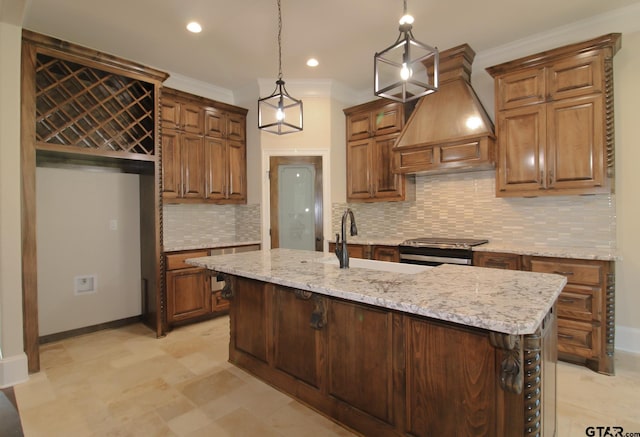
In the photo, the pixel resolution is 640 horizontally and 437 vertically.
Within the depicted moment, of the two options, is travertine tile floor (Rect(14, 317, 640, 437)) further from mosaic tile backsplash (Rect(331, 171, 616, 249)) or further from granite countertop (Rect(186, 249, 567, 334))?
mosaic tile backsplash (Rect(331, 171, 616, 249))

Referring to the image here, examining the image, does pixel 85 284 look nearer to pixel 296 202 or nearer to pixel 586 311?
pixel 296 202

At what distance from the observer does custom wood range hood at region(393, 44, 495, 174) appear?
10.8 ft

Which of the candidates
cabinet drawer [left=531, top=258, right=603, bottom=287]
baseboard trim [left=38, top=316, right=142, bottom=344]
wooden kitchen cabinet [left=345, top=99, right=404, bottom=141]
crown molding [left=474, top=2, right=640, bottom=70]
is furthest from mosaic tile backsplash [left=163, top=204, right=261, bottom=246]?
crown molding [left=474, top=2, right=640, bottom=70]

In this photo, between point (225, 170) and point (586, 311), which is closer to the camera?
point (586, 311)

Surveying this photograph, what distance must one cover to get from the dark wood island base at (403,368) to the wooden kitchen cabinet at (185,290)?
1622 millimetres

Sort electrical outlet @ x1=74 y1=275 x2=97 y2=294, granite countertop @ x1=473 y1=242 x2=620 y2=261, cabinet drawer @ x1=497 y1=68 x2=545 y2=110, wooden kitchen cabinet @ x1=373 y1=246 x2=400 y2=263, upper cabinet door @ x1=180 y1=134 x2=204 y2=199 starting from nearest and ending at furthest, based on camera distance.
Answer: granite countertop @ x1=473 y1=242 x2=620 y2=261 < cabinet drawer @ x1=497 y1=68 x2=545 y2=110 < electrical outlet @ x1=74 y1=275 x2=97 y2=294 < wooden kitchen cabinet @ x1=373 y1=246 x2=400 y2=263 < upper cabinet door @ x1=180 y1=134 x2=204 y2=199

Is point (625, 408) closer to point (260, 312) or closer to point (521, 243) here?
point (521, 243)

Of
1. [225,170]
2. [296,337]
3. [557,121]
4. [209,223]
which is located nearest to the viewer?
[296,337]

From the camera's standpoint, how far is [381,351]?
1713 mm

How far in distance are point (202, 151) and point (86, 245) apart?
167 centimetres

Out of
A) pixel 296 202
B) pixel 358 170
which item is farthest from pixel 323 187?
pixel 358 170

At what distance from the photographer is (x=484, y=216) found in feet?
12.3

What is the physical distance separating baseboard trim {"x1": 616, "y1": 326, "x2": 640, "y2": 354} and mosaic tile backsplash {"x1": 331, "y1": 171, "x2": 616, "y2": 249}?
2.53 feet

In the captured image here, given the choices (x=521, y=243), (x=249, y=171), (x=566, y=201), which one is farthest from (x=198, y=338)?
(x=566, y=201)
